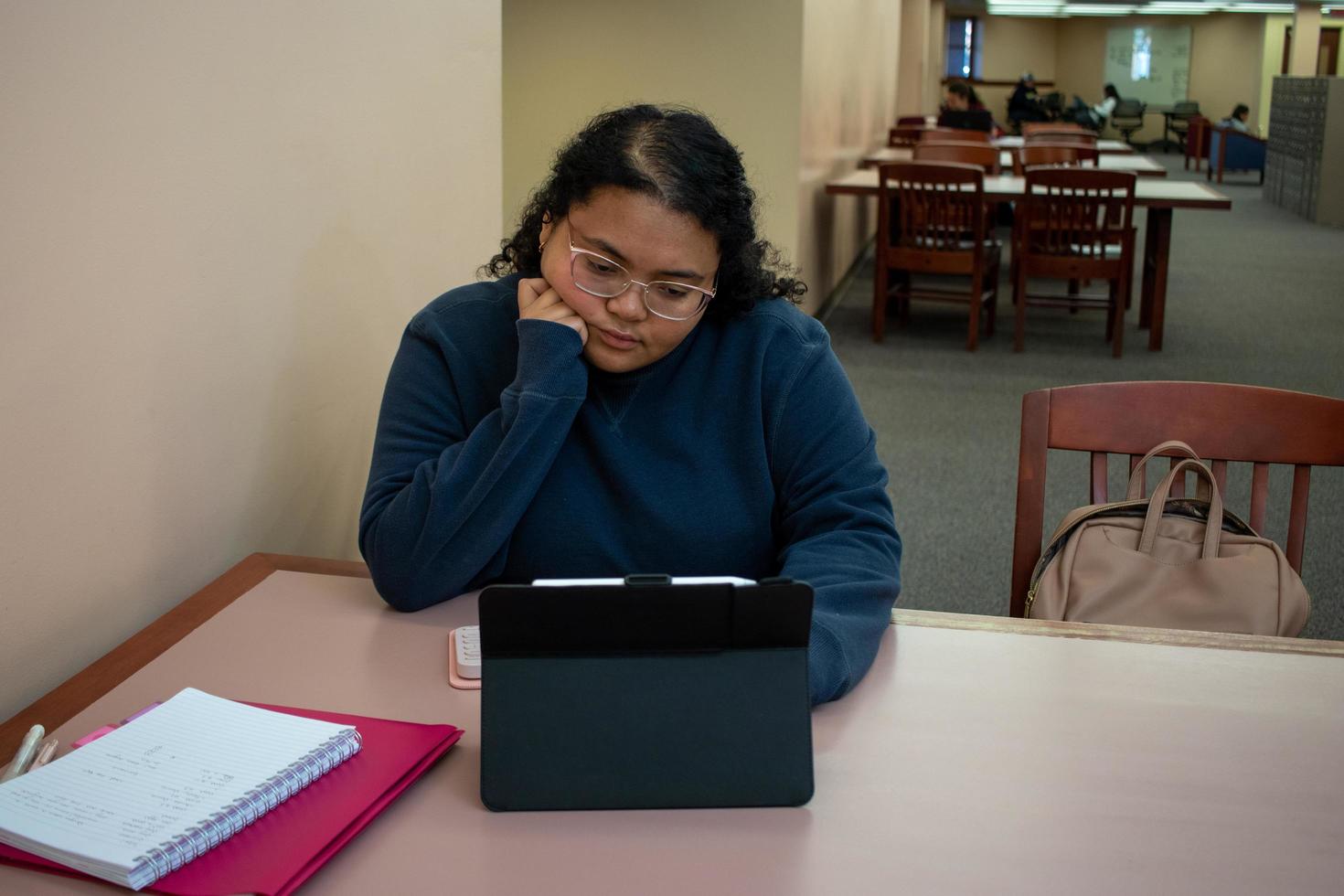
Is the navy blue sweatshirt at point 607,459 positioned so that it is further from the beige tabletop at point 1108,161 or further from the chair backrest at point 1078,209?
the beige tabletop at point 1108,161

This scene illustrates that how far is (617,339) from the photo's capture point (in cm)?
139

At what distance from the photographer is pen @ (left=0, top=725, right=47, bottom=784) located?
40.2 inches

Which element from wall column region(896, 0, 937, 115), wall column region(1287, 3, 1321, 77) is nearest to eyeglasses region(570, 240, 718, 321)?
wall column region(896, 0, 937, 115)

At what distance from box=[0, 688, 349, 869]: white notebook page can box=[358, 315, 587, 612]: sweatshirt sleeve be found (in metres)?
0.28

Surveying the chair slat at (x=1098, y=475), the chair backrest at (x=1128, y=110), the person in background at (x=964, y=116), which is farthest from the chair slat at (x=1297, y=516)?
the chair backrest at (x=1128, y=110)

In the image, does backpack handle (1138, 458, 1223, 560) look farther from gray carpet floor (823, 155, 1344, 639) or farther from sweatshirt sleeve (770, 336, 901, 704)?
sweatshirt sleeve (770, 336, 901, 704)

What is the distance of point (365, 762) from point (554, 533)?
17.8 inches

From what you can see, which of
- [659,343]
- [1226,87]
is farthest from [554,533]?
[1226,87]

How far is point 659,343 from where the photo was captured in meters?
1.40

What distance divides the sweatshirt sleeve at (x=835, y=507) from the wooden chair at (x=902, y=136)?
8.48m

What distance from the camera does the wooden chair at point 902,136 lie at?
9.52 metres

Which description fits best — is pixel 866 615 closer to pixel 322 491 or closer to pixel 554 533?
pixel 554 533

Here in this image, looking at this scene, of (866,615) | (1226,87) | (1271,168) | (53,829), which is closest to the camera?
(53,829)

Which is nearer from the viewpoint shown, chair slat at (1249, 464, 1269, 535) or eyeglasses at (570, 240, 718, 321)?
eyeglasses at (570, 240, 718, 321)
